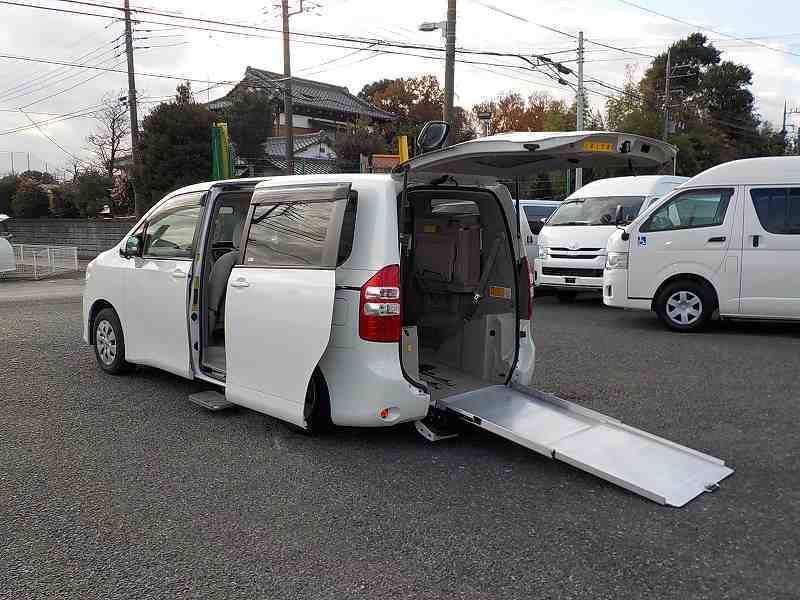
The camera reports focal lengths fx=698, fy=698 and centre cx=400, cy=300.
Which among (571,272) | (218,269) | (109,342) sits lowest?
(109,342)

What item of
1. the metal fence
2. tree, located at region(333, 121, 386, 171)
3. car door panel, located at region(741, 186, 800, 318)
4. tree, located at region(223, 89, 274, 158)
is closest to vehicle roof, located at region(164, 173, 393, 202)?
car door panel, located at region(741, 186, 800, 318)

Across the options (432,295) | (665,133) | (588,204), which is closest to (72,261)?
(588,204)

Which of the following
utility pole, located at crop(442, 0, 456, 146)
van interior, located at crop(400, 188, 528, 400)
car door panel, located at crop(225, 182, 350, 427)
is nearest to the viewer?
car door panel, located at crop(225, 182, 350, 427)

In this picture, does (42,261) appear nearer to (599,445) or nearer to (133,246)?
(133,246)

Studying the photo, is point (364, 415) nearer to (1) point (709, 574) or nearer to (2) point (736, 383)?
(1) point (709, 574)

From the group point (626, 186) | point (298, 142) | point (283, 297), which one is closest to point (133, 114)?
point (298, 142)

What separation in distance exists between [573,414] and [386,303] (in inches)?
59.0

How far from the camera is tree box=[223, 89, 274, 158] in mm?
28906

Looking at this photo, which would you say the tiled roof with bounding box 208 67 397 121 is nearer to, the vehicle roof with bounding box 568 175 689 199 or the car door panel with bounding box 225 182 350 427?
the vehicle roof with bounding box 568 175 689 199

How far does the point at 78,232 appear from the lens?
2858cm

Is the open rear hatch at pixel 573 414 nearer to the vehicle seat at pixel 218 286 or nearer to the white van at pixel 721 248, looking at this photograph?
the vehicle seat at pixel 218 286

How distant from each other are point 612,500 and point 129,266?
14.8ft

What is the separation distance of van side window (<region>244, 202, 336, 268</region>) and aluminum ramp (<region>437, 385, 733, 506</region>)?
1.34 metres

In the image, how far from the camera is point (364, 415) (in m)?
4.41
